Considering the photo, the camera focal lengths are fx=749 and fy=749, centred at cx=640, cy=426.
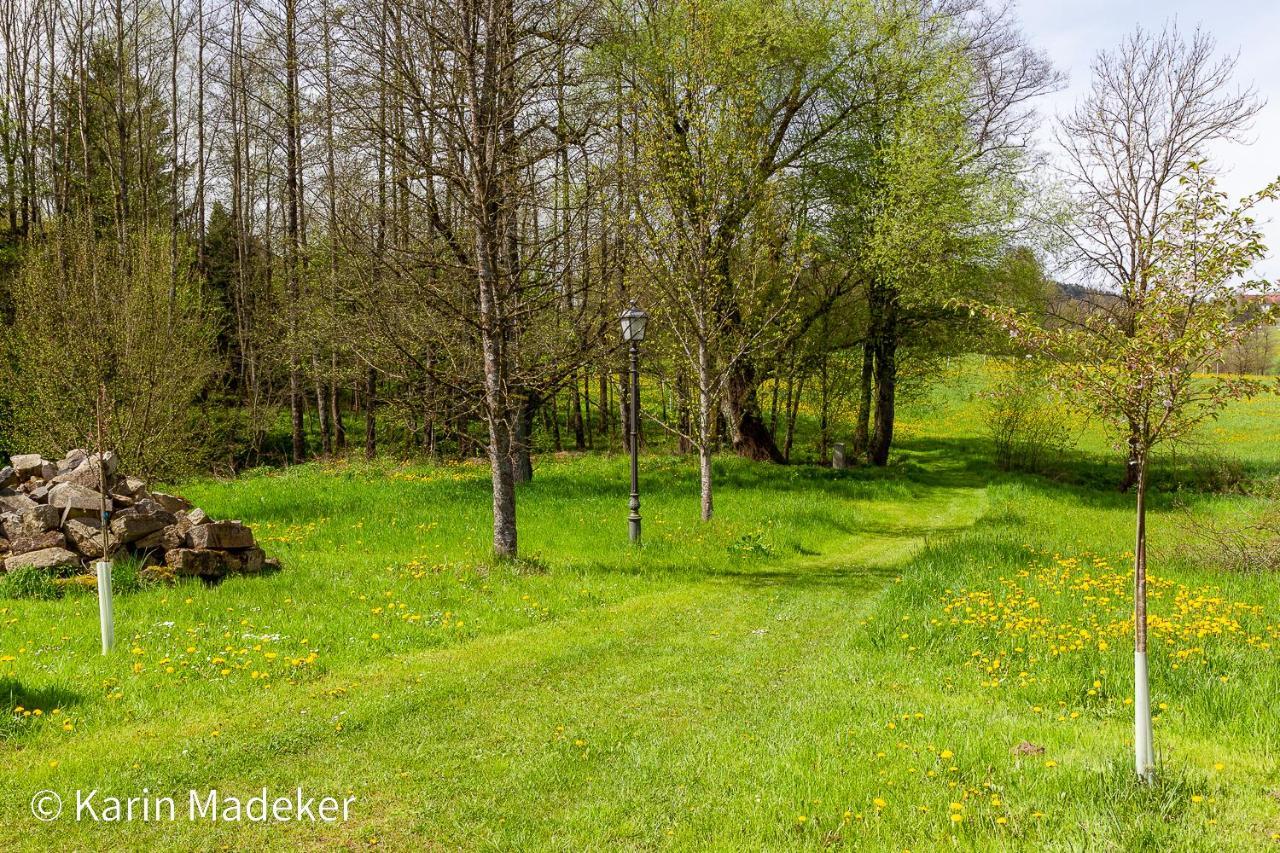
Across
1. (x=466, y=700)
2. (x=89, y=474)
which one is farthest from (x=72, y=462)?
(x=466, y=700)

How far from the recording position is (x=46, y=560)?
912 centimetres

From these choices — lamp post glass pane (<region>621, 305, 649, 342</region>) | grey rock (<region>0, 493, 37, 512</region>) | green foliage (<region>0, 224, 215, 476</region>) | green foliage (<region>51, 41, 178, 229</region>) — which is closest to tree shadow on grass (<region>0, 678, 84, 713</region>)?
grey rock (<region>0, 493, 37, 512</region>)

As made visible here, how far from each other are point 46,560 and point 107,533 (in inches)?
35.1

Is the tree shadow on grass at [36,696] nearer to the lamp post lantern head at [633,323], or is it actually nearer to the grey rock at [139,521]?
the grey rock at [139,521]

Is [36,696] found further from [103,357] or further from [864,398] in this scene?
[864,398]

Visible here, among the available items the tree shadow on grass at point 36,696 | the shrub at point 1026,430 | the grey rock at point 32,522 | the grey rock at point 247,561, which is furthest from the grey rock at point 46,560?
the shrub at point 1026,430

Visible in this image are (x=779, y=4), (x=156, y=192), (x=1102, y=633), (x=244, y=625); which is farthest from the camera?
(x=156, y=192)

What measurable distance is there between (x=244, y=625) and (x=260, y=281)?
2484cm

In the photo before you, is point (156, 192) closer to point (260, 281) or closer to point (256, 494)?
point (260, 281)

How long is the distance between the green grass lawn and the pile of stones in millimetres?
707

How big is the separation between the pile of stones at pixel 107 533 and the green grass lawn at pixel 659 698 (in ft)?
2.32

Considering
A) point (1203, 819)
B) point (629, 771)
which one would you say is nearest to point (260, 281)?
point (629, 771)

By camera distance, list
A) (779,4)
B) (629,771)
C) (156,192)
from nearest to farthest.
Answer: (629,771) < (779,4) < (156,192)

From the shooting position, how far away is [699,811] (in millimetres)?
4336
